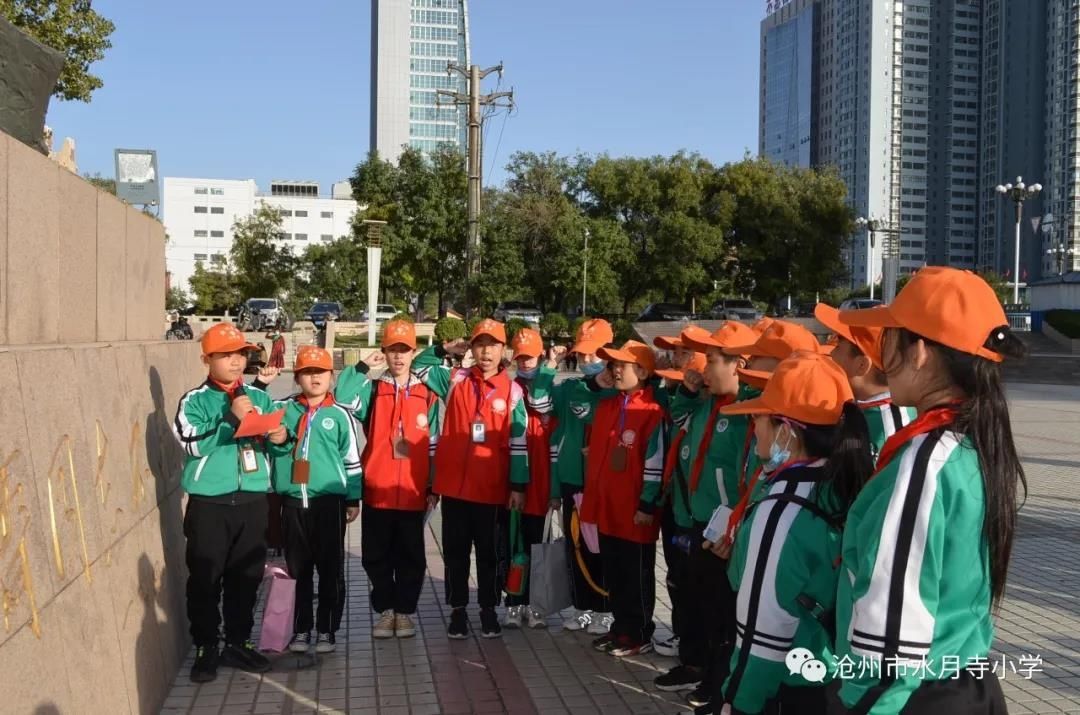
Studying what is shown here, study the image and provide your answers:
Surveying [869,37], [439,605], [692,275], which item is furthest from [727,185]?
[869,37]

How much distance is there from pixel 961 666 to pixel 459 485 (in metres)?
3.63

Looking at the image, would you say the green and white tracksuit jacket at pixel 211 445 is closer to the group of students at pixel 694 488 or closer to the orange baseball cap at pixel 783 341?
the group of students at pixel 694 488

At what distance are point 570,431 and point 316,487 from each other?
4.75 feet

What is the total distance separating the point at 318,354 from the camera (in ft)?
16.7

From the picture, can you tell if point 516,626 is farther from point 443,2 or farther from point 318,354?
point 443,2

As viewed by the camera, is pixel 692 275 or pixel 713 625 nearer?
pixel 713 625

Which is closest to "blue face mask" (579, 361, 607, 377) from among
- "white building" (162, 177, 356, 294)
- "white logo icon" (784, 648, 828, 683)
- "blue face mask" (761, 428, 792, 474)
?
"blue face mask" (761, 428, 792, 474)

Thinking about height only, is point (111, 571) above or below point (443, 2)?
below

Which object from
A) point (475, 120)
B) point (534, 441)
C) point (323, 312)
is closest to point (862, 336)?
point (534, 441)

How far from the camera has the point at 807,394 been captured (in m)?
2.63

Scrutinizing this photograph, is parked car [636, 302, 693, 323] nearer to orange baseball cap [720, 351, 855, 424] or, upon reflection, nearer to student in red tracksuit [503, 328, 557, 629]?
student in red tracksuit [503, 328, 557, 629]

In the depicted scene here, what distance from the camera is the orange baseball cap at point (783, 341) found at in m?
3.80

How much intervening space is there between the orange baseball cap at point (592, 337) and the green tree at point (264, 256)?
1794 inches

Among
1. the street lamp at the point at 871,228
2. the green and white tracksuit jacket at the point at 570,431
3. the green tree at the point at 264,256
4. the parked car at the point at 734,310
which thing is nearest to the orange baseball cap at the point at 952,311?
the green and white tracksuit jacket at the point at 570,431
